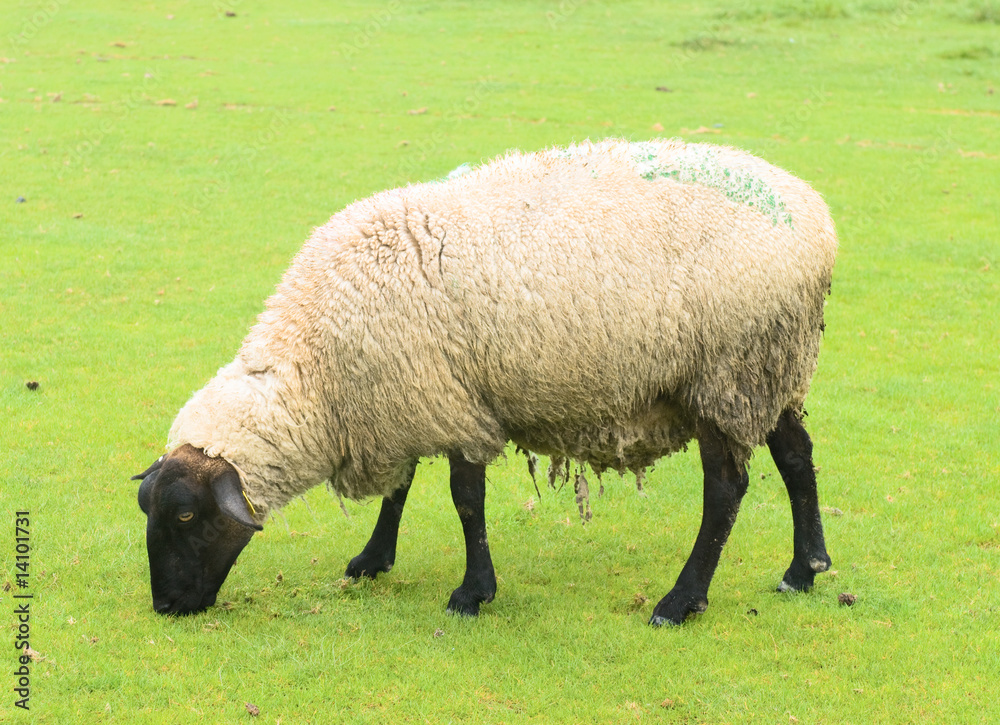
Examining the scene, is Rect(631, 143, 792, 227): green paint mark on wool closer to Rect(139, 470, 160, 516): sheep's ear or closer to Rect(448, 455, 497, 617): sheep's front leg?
Rect(448, 455, 497, 617): sheep's front leg

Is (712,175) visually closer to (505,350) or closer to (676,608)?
(505,350)

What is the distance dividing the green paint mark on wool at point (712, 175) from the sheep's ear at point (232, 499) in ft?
10.4

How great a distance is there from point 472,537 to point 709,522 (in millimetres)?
1500

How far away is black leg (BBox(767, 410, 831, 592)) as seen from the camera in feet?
23.0

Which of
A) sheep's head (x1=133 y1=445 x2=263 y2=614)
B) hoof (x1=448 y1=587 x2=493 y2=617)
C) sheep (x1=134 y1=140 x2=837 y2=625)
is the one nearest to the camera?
sheep's head (x1=133 y1=445 x2=263 y2=614)

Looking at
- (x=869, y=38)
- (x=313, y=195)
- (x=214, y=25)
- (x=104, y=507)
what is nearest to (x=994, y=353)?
(x=104, y=507)

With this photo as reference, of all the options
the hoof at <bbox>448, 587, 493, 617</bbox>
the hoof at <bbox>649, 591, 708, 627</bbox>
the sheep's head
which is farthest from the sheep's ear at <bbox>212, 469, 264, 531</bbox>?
the hoof at <bbox>649, 591, 708, 627</bbox>

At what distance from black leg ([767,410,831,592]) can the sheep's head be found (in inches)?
137

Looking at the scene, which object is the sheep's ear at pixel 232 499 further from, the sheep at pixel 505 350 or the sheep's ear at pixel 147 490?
the sheep's ear at pixel 147 490

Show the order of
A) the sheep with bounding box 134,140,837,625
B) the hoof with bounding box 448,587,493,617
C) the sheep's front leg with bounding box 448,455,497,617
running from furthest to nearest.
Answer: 1. the hoof with bounding box 448,587,493,617
2. the sheep's front leg with bounding box 448,455,497,617
3. the sheep with bounding box 134,140,837,625

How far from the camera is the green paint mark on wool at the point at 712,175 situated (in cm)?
653

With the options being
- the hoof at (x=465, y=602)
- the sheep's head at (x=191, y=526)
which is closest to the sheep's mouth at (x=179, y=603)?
the sheep's head at (x=191, y=526)

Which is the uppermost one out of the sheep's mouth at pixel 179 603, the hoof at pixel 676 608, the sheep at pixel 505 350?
the sheep at pixel 505 350

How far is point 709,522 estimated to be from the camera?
6590 millimetres
